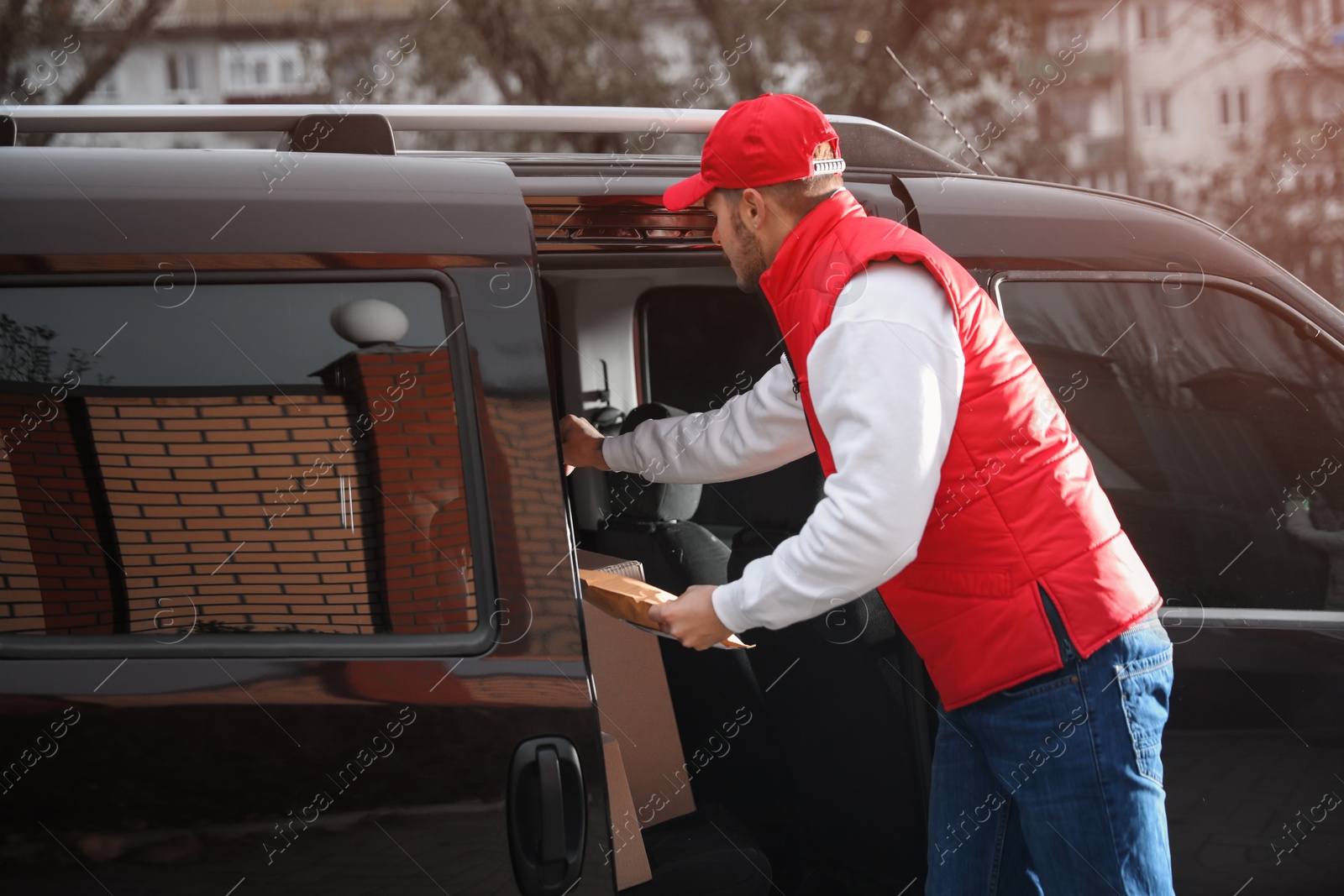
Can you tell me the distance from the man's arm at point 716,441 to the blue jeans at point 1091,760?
27.3 inches

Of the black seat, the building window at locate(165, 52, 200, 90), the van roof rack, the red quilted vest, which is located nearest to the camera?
the red quilted vest

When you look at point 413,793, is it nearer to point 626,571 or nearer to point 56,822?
point 56,822

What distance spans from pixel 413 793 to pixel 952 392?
969 millimetres

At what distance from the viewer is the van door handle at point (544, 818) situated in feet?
5.14

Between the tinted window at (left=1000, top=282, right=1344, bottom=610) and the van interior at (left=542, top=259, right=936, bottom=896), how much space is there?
1.79 feet

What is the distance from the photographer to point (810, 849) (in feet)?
8.92

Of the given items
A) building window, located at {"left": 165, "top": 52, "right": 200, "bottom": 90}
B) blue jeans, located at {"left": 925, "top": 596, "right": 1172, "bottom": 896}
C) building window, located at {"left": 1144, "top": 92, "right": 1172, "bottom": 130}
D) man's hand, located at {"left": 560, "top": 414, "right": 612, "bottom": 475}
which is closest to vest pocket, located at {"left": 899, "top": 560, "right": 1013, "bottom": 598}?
blue jeans, located at {"left": 925, "top": 596, "right": 1172, "bottom": 896}

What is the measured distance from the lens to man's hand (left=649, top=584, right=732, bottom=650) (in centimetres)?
175

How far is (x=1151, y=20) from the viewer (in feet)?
93.5

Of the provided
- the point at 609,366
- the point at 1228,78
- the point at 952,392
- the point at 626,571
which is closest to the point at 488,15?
the point at 609,366

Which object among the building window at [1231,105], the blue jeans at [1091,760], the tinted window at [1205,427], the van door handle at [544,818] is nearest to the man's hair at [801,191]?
the tinted window at [1205,427]

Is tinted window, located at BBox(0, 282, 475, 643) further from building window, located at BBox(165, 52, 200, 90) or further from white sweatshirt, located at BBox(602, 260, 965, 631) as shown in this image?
building window, located at BBox(165, 52, 200, 90)

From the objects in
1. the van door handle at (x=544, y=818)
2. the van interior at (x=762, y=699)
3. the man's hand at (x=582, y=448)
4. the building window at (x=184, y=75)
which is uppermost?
the building window at (x=184, y=75)

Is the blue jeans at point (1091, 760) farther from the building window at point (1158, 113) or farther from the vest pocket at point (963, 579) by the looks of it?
the building window at point (1158, 113)
